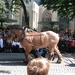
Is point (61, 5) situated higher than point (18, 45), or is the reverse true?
point (61, 5)

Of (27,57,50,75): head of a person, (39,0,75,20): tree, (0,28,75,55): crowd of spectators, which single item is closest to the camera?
(27,57,50,75): head of a person

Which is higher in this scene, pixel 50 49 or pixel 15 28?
pixel 15 28

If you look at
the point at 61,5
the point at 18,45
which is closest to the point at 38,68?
the point at 18,45

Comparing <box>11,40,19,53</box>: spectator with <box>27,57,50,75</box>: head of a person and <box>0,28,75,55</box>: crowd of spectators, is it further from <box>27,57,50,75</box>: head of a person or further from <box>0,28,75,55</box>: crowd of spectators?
<box>27,57,50,75</box>: head of a person

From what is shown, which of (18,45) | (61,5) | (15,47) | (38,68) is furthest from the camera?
(61,5)

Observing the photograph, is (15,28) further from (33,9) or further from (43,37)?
(33,9)

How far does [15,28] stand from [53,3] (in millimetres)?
13526

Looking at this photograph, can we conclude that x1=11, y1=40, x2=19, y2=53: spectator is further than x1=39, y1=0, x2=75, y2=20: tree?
No

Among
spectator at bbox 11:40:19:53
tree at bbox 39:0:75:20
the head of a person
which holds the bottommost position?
spectator at bbox 11:40:19:53

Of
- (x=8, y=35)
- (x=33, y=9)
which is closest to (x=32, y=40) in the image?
(x=8, y=35)

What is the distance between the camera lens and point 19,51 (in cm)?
1922

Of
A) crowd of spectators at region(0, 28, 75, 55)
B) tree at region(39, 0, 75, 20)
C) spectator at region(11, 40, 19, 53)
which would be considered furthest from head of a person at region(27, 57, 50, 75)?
tree at region(39, 0, 75, 20)

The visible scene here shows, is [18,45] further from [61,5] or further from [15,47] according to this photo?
[61,5]

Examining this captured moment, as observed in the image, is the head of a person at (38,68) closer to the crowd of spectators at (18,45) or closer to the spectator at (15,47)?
the crowd of spectators at (18,45)
